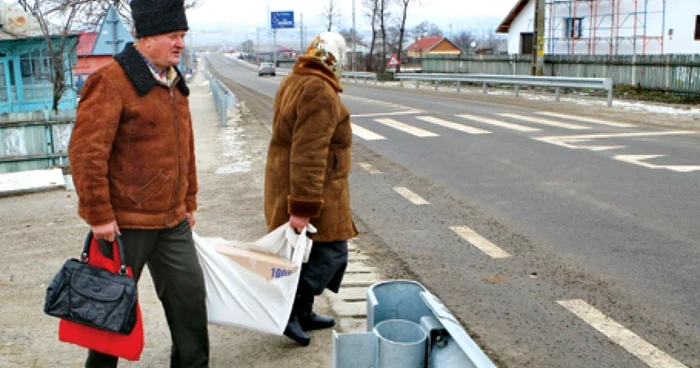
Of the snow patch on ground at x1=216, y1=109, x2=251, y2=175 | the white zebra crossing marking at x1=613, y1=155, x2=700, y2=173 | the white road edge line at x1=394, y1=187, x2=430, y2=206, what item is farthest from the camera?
the snow patch on ground at x1=216, y1=109, x2=251, y2=175

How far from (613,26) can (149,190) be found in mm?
40159

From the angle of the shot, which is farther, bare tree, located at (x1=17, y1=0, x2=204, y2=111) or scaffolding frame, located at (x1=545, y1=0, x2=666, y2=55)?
scaffolding frame, located at (x1=545, y1=0, x2=666, y2=55)

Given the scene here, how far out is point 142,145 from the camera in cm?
319

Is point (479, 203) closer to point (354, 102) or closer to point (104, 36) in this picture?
point (104, 36)

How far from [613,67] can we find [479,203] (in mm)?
21909

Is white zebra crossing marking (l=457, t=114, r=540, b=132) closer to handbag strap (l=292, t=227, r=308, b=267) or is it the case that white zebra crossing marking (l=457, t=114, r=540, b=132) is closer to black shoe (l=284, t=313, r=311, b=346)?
black shoe (l=284, t=313, r=311, b=346)

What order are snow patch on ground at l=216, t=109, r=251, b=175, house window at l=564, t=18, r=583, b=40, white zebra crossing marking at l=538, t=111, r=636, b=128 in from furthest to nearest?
house window at l=564, t=18, r=583, b=40, white zebra crossing marking at l=538, t=111, r=636, b=128, snow patch on ground at l=216, t=109, r=251, b=175

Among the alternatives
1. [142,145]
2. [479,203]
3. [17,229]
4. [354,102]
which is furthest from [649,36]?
[142,145]

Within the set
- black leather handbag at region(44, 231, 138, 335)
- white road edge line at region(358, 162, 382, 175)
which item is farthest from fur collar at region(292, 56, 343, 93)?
white road edge line at region(358, 162, 382, 175)

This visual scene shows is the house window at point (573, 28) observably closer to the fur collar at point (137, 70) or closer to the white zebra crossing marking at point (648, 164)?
the white zebra crossing marking at point (648, 164)

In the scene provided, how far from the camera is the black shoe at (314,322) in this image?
14.1ft

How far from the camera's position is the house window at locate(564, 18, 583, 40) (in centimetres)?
4250

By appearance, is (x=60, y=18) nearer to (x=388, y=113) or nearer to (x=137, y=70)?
(x=388, y=113)

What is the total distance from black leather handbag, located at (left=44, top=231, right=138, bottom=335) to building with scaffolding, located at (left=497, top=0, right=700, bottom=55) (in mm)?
35798
